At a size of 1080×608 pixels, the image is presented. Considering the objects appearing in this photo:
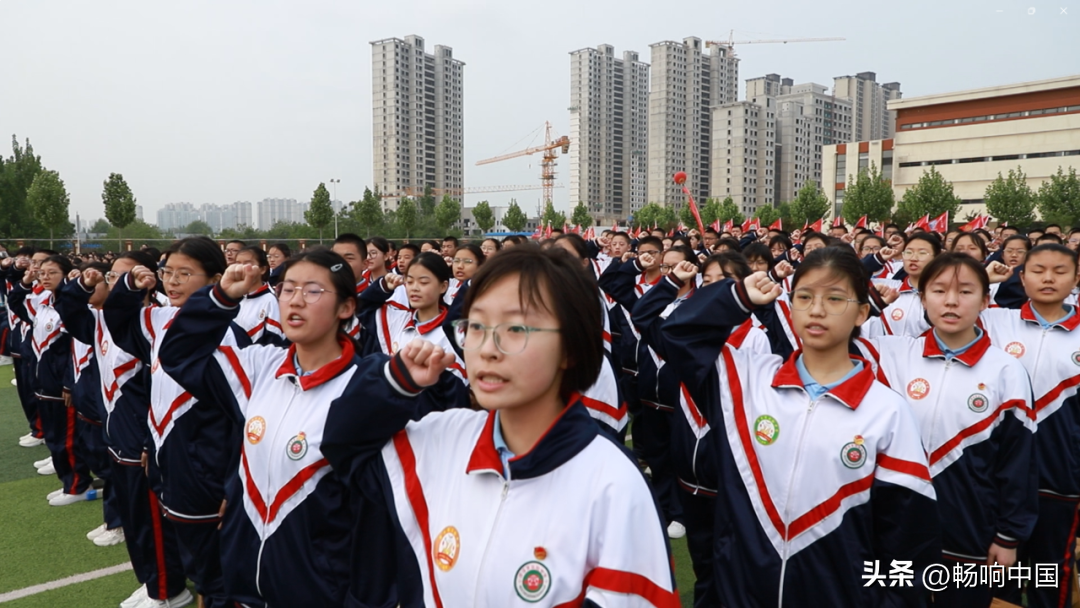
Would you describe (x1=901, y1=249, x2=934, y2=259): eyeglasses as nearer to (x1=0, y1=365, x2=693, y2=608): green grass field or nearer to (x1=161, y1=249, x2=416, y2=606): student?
(x1=0, y1=365, x2=693, y2=608): green grass field

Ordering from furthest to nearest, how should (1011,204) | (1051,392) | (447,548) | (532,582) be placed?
(1011,204), (1051,392), (447,548), (532,582)

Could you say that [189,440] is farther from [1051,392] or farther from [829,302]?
[1051,392]

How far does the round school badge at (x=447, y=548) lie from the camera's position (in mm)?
1467

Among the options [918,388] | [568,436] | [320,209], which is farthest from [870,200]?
[568,436]

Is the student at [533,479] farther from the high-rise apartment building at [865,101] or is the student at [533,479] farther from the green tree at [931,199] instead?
the high-rise apartment building at [865,101]

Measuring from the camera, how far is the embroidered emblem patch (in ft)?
8.80

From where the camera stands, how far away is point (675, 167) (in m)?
87.4

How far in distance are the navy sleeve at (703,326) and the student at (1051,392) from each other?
1.71 m

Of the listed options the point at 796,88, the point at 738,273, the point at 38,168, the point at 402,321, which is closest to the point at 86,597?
the point at 402,321

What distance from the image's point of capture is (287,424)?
2268mm

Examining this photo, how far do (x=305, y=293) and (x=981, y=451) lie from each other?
254 cm

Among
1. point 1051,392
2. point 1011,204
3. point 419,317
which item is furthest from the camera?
point 1011,204

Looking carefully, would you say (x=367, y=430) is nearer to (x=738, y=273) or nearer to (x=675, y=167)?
(x=738, y=273)

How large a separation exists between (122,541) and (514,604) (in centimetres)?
435
